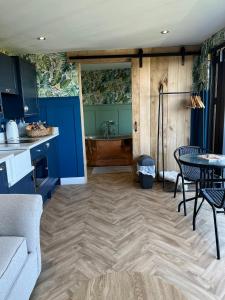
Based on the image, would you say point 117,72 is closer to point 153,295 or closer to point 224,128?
point 224,128

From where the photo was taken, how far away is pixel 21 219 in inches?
64.1


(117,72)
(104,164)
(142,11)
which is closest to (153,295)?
(142,11)

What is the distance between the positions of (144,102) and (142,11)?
5.75ft

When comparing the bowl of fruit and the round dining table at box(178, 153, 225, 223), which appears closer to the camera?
the round dining table at box(178, 153, 225, 223)

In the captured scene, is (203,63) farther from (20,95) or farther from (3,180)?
(3,180)

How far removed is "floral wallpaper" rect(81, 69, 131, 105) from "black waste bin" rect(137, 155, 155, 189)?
3.06 m

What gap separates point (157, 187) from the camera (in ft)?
12.5

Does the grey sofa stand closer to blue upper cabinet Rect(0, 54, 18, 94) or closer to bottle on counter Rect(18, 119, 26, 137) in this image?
blue upper cabinet Rect(0, 54, 18, 94)

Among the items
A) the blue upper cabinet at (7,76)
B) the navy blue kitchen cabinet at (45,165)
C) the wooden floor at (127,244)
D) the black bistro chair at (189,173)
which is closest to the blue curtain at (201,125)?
the black bistro chair at (189,173)

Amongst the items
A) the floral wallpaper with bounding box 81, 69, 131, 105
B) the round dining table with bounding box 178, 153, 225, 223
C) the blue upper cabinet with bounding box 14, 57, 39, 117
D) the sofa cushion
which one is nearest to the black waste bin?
the round dining table with bounding box 178, 153, 225, 223

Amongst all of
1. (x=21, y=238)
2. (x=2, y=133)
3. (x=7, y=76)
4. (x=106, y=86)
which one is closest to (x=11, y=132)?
(x=2, y=133)

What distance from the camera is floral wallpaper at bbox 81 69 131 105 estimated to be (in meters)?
6.31

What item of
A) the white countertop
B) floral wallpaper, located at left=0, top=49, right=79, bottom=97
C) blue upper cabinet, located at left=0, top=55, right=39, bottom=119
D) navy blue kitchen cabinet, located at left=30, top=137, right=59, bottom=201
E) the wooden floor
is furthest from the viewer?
floral wallpaper, located at left=0, top=49, right=79, bottom=97

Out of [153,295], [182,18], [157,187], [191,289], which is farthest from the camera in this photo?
[157,187]
